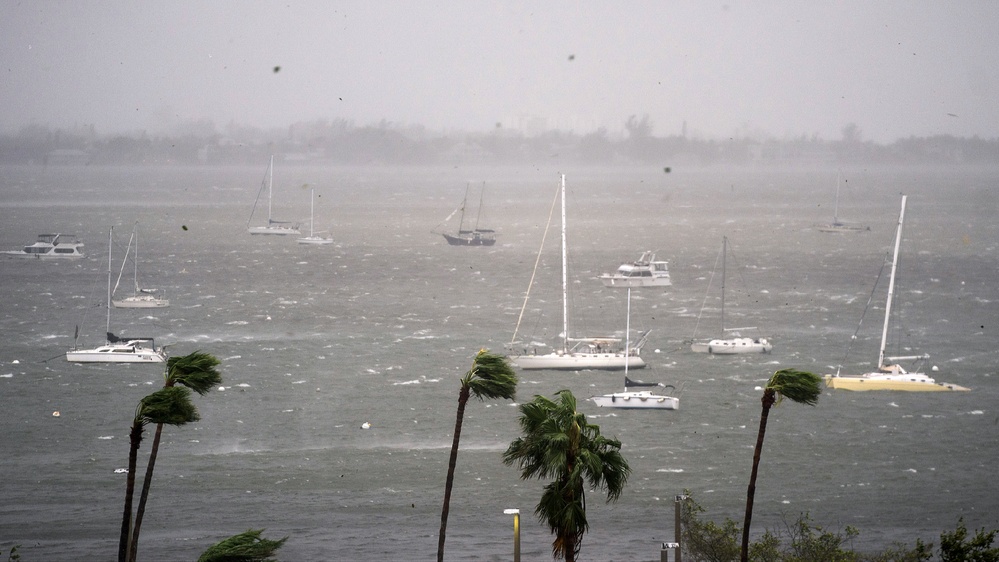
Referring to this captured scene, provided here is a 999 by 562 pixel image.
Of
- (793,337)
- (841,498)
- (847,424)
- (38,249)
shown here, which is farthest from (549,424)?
(38,249)

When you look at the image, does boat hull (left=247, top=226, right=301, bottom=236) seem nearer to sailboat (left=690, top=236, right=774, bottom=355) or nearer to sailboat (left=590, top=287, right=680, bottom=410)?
sailboat (left=690, top=236, right=774, bottom=355)

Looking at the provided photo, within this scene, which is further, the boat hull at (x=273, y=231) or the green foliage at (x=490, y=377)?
the boat hull at (x=273, y=231)

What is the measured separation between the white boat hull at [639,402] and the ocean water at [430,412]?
67 cm

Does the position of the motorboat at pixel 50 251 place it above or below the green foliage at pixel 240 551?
below

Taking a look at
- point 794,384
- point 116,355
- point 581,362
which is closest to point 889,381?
point 581,362

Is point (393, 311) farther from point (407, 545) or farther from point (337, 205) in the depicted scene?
point (337, 205)

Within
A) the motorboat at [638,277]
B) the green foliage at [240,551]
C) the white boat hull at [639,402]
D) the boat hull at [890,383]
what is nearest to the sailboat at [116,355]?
the white boat hull at [639,402]

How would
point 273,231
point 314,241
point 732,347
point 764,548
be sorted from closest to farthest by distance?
1. point 764,548
2. point 732,347
3. point 314,241
4. point 273,231

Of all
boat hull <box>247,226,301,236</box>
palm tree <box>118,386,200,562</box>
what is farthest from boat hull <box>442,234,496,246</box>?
palm tree <box>118,386,200,562</box>

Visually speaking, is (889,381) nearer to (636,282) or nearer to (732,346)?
(732,346)

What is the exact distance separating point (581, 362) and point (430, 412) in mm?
9746

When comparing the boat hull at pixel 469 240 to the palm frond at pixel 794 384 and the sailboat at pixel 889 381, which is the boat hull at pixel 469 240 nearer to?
the sailboat at pixel 889 381

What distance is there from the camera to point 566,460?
17.6m

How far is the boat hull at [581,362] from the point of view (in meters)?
54.1
